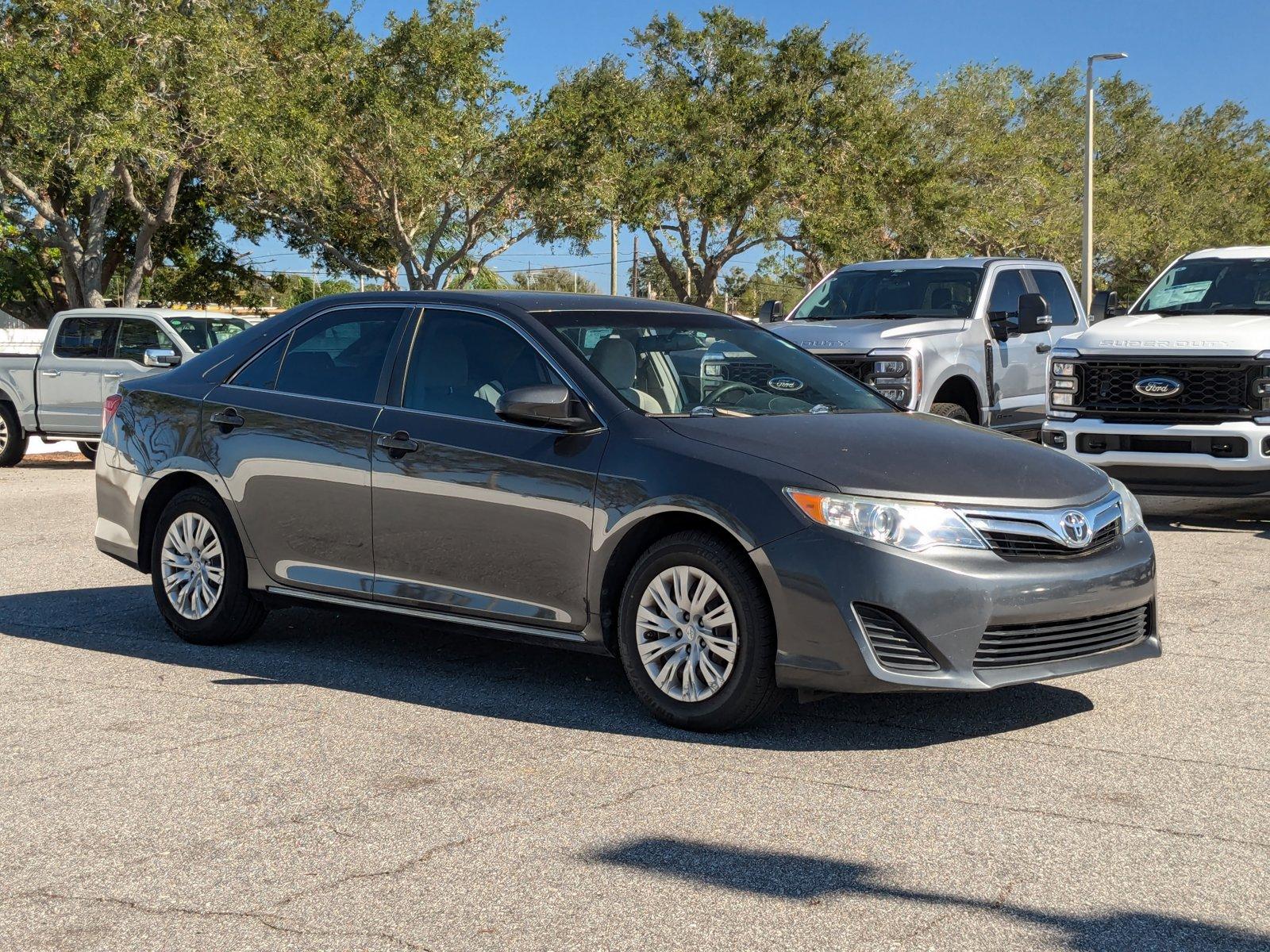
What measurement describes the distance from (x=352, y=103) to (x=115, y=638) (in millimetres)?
28396

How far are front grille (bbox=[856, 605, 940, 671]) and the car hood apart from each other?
1.37 feet

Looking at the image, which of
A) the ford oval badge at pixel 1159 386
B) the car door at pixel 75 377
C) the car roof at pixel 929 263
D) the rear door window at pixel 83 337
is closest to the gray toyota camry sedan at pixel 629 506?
the ford oval badge at pixel 1159 386

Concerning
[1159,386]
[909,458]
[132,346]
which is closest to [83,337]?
[132,346]

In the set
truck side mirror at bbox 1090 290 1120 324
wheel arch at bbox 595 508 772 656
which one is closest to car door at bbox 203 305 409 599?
wheel arch at bbox 595 508 772 656

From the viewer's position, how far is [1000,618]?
17.7 feet

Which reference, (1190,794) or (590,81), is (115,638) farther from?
(590,81)

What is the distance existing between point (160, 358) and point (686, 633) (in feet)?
43.1

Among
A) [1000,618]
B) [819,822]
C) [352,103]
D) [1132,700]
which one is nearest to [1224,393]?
[1132,700]

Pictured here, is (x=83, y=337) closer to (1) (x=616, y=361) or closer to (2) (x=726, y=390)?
(1) (x=616, y=361)

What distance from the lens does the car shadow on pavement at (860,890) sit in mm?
3777

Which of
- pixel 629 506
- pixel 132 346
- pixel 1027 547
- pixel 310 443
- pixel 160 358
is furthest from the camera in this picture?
pixel 132 346

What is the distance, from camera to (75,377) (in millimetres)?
18453

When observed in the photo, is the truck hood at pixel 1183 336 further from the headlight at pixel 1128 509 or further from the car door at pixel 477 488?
the car door at pixel 477 488

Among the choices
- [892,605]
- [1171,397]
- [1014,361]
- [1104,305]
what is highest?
[1104,305]
